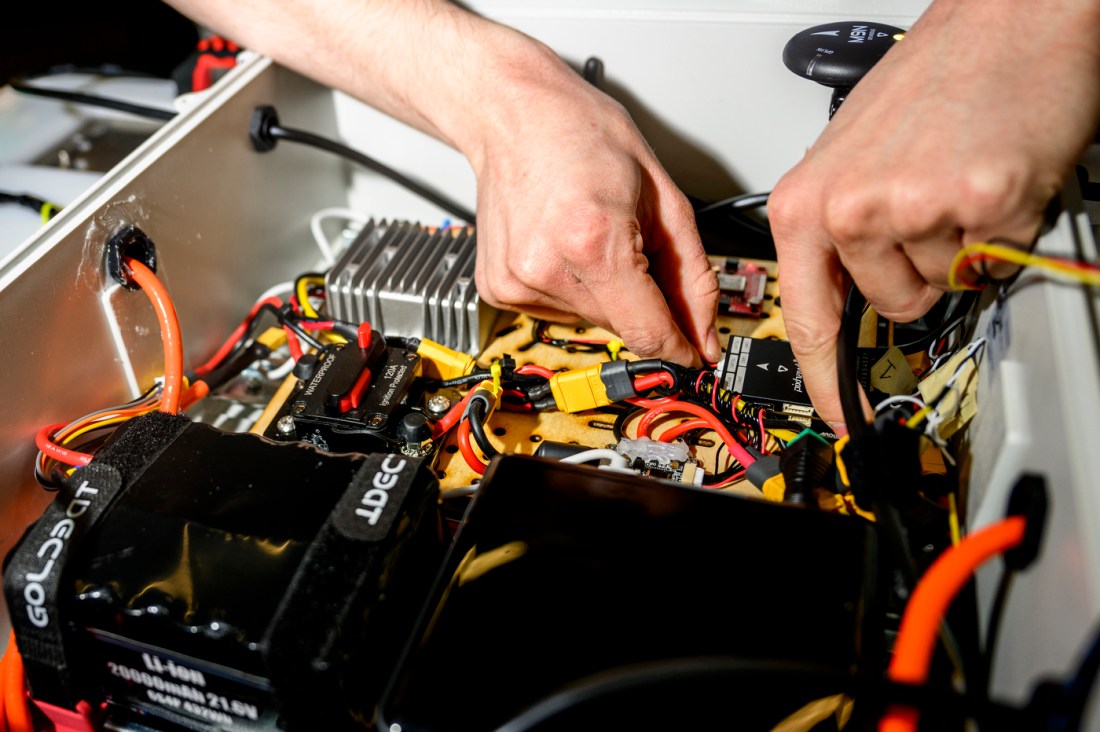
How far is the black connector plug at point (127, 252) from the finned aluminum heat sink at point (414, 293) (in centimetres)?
19

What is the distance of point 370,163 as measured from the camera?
3.70 feet

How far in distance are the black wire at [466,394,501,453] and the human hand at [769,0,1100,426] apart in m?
0.30

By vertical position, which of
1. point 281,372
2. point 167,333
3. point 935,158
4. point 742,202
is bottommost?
point 281,372

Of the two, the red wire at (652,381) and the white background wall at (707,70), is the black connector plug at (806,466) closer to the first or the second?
the red wire at (652,381)

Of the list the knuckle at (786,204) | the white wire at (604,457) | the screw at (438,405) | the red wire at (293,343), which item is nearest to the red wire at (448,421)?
the screw at (438,405)

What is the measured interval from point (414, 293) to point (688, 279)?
315 millimetres

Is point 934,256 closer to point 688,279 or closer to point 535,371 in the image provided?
point 688,279

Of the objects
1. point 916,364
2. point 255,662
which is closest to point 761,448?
point 916,364

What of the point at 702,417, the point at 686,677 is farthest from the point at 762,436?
the point at 686,677

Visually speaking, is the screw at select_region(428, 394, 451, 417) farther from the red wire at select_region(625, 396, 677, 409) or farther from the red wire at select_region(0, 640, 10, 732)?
the red wire at select_region(0, 640, 10, 732)

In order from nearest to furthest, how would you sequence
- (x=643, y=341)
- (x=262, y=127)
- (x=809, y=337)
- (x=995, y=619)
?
(x=995, y=619) → (x=809, y=337) → (x=643, y=341) → (x=262, y=127)

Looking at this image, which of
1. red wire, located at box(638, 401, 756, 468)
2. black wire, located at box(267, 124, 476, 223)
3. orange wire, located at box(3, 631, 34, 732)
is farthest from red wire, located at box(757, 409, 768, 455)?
orange wire, located at box(3, 631, 34, 732)

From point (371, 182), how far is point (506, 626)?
35.0 inches

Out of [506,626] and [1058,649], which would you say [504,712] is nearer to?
[506,626]
